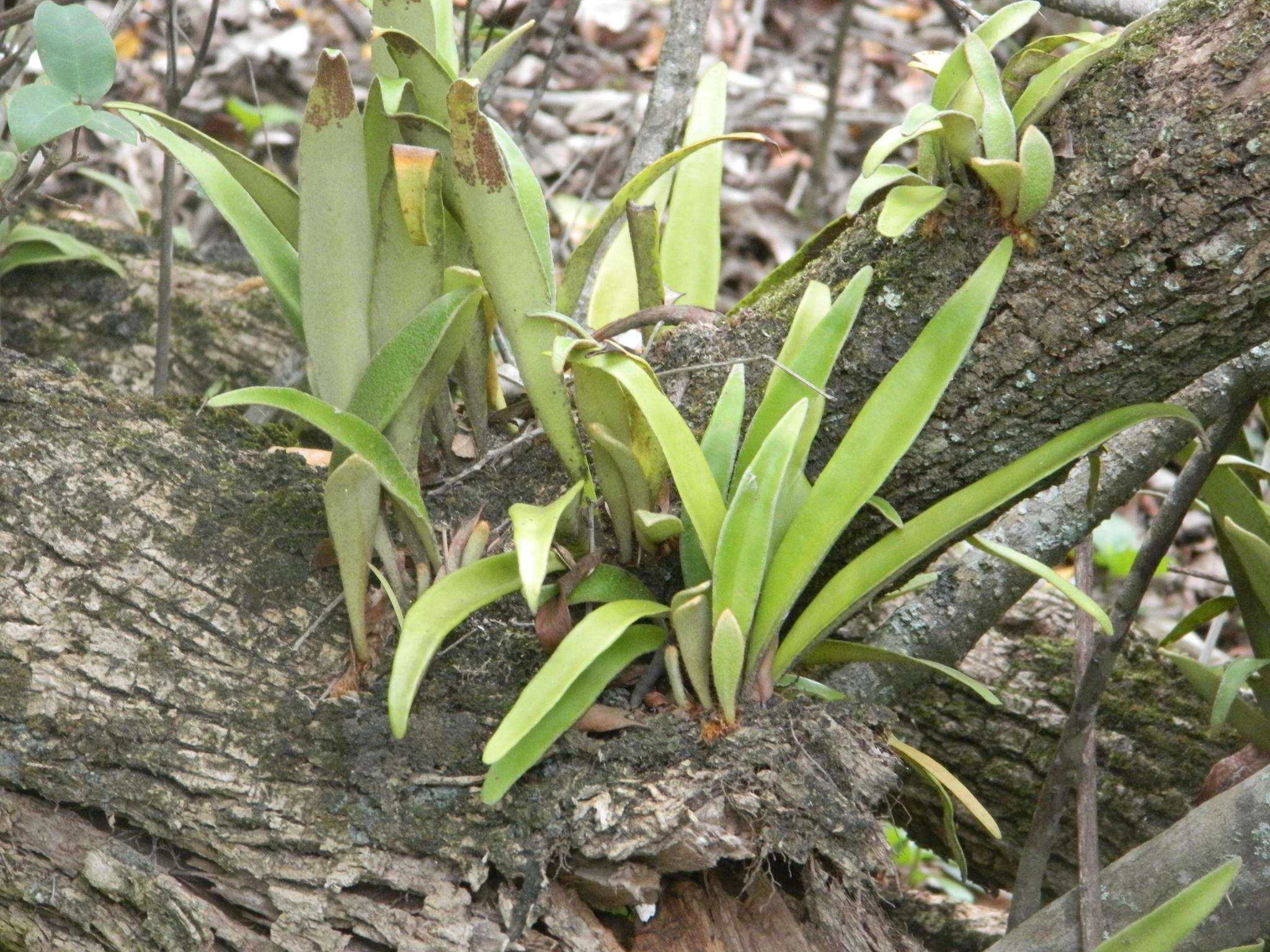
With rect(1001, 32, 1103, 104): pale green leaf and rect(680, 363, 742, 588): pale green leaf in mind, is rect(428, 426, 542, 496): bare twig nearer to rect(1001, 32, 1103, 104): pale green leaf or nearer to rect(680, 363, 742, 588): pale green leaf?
rect(680, 363, 742, 588): pale green leaf

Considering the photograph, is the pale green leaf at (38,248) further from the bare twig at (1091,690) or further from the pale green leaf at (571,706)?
the bare twig at (1091,690)

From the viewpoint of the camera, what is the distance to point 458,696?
1150 mm

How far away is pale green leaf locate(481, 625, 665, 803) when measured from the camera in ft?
3.33

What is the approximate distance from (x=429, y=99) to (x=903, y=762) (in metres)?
1.02

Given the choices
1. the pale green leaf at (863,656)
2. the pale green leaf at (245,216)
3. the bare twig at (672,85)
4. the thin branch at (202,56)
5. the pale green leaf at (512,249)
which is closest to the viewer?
the pale green leaf at (512,249)

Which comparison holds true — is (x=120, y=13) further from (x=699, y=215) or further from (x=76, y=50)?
(x=699, y=215)

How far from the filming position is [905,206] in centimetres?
105

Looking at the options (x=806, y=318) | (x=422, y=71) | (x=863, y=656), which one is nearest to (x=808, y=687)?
(x=863, y=656)

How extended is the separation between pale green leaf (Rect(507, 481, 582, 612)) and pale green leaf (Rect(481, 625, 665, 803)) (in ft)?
0.36

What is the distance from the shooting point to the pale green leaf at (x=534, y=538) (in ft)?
3.12

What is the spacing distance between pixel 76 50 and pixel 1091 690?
1477mm

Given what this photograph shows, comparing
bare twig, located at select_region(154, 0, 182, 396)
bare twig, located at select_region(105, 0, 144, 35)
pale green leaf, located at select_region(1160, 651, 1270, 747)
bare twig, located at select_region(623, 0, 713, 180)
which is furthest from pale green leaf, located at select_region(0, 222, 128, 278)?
pale green leaf, located at select_region(1160, 651, 1270, 747)

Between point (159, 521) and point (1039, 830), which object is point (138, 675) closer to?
point (159, 521)

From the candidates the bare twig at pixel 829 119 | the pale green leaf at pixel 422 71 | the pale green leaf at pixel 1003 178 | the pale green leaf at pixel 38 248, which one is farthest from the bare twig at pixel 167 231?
the bare twig at pixel 829 119
